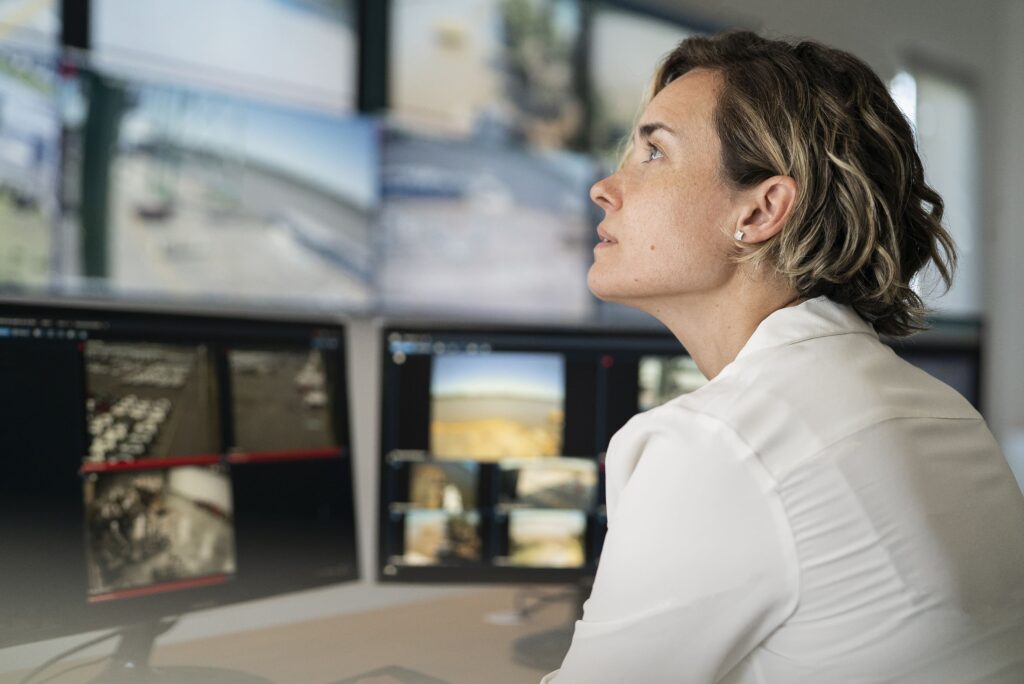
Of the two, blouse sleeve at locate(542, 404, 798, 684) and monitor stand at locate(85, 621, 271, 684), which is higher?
blouse sleeve at locate(542, 404, 798, 684)

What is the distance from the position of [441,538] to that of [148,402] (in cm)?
50

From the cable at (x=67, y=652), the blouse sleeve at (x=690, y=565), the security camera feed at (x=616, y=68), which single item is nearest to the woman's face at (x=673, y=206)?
the blouse sleeve at (x=690, y=565)

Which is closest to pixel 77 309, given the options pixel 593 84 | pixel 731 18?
pixel 593 84

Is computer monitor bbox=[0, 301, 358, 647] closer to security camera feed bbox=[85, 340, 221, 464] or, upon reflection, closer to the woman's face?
security camera feed bbox=[85, 340, 221, 464]

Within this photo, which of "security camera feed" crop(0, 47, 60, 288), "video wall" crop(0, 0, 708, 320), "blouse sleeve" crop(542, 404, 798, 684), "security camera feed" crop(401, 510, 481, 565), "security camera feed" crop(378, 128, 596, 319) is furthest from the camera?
"security camera feed" crop(378, 128, 596, 319)

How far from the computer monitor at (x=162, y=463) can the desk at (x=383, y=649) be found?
101 mm

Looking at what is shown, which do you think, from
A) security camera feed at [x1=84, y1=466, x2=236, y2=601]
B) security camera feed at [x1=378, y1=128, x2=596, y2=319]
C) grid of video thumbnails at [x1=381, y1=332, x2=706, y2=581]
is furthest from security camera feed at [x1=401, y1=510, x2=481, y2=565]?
security camera feed at [x1=378, y1=128, x2=596, y2=319]

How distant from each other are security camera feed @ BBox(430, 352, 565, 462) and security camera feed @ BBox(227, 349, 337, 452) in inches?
7.0

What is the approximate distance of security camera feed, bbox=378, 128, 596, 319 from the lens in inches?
90.9

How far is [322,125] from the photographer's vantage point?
7.02 ft

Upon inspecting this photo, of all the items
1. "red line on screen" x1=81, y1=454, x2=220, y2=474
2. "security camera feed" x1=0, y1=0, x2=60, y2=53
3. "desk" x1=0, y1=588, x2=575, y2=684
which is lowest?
"desk" x1=0, y1=588, x2=575, y2=684

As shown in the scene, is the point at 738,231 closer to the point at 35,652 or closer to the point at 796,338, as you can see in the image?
the point at 796,338

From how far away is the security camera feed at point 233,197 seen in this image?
6.15 ft

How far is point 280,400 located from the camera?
134cm
